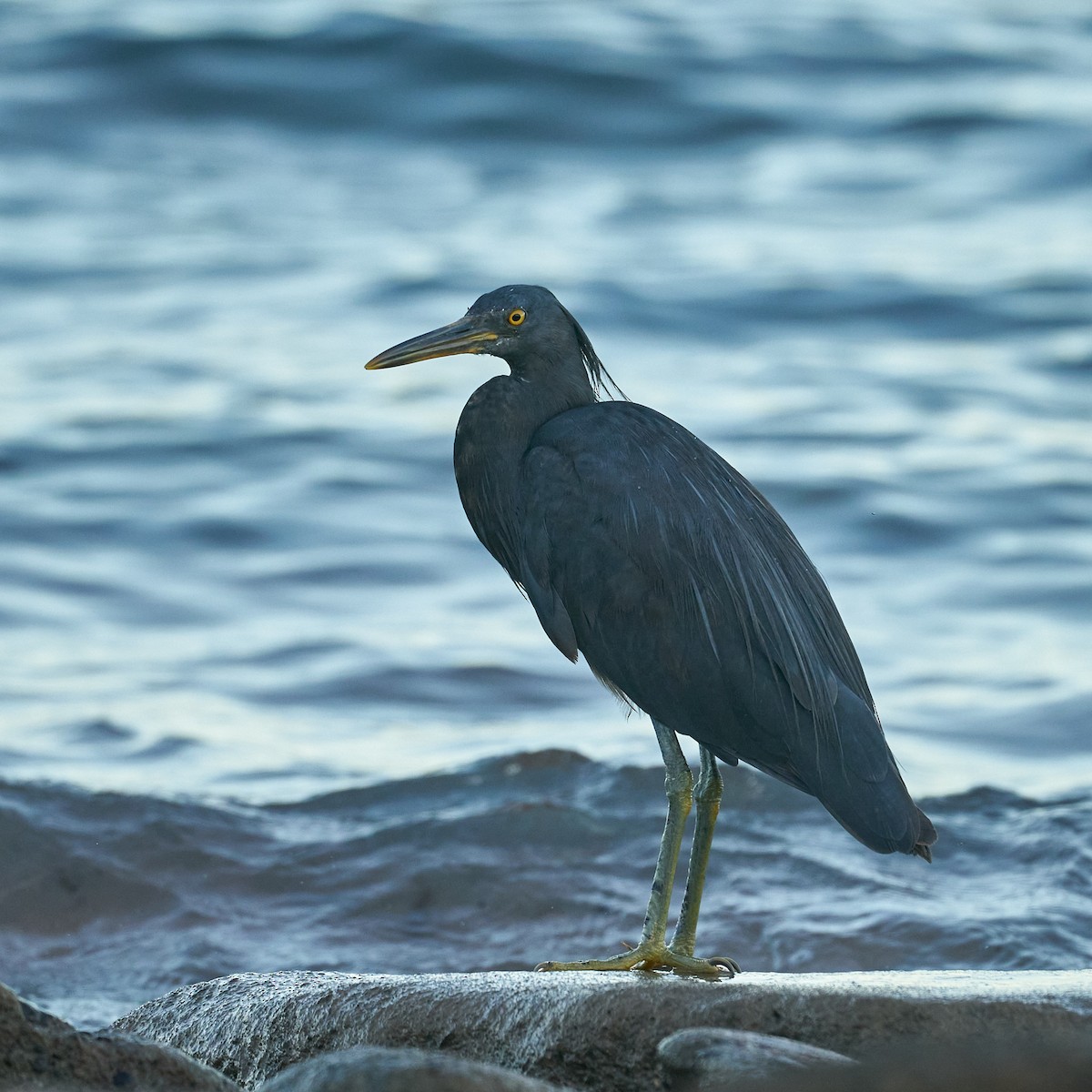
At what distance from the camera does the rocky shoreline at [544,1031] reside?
2.91 meters

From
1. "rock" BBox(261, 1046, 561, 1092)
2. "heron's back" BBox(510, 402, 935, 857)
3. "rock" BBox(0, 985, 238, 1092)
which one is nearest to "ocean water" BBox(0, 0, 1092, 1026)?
"heron's back" BBox(510, 402, 935, 857)

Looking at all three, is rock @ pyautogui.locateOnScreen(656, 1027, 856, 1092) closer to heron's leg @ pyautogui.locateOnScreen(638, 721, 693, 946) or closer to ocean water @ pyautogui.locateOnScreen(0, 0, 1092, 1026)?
heron's leg @ pyautogui.locateOnScreen(638, 721, 693, 946)

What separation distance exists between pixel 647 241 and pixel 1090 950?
34.4 feet

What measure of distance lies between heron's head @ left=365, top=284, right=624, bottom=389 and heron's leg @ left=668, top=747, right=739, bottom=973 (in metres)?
1.17

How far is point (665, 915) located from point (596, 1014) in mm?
712

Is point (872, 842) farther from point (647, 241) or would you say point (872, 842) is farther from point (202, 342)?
point (647, 241)

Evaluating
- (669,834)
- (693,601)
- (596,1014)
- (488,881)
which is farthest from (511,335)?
(488,881)

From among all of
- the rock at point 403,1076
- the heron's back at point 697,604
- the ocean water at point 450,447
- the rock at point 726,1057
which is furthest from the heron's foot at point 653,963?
the ocean water at point 450,447

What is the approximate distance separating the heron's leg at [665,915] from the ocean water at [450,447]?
186cm

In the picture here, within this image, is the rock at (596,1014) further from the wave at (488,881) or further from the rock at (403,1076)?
the wave at (488,881)

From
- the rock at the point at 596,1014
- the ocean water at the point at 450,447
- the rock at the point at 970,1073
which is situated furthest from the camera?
the ocean water at the point at 450,447

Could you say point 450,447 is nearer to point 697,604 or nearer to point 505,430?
point 505,430

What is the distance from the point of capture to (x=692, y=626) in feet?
14.7

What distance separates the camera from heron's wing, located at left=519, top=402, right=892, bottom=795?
4422 millimetres
